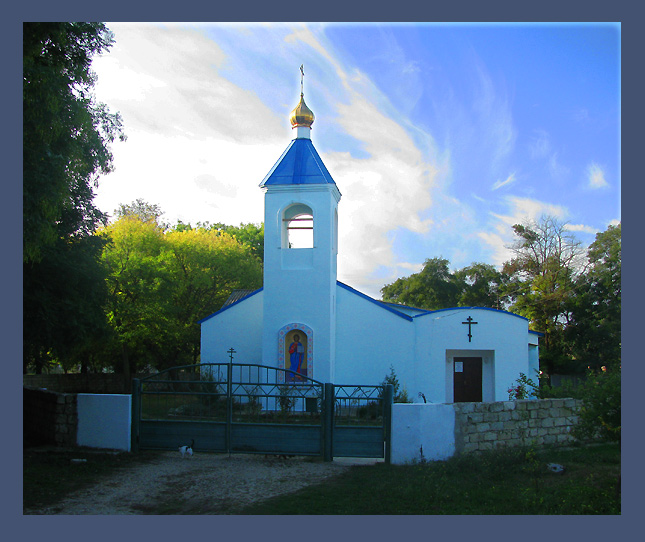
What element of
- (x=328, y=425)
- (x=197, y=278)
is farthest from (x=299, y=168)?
(x=197, y=278)

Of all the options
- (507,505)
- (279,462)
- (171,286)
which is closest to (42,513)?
(279,462)

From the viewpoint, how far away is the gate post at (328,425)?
32.8 ft

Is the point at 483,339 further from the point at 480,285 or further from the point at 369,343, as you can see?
the point at 480,285

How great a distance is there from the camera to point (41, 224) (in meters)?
7.87

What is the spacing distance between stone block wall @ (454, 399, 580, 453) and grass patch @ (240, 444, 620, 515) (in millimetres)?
368

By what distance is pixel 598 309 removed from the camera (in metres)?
28.9

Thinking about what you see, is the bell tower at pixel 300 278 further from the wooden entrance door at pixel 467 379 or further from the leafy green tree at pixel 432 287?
the leafy green tree at pixel 432 287

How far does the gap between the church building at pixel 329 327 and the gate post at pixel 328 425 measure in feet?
18.3

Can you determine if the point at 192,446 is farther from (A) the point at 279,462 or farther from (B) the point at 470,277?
(B) the point at 470,277

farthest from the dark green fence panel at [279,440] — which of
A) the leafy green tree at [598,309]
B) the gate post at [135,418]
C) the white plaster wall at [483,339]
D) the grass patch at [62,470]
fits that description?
the leafy green tree at [598,309]

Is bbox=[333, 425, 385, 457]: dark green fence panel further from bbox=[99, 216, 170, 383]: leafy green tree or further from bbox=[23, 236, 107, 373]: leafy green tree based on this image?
bbox=[99, 216, 170, 383]: leafy green tree

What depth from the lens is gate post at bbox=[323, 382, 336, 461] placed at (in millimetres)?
9992

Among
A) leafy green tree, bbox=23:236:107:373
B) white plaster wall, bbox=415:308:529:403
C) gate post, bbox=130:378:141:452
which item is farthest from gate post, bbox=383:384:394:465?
white plaster wall, bbox=415:308:529:403

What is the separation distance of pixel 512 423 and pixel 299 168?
943cm
